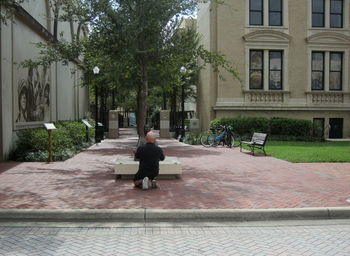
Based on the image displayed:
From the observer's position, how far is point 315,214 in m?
7.51

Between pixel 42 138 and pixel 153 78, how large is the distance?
5835 millimetres

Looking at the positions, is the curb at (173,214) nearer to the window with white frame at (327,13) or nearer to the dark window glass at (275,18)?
the dark window glass at (275,18)

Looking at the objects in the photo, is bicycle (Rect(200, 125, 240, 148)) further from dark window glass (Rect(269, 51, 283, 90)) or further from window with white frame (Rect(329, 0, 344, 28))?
window with white frame (Rect(329, 0, 344, 28))

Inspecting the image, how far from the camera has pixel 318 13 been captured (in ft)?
92.2

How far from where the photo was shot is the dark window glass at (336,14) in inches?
1115

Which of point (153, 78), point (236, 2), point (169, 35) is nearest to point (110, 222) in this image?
point (169, 35)

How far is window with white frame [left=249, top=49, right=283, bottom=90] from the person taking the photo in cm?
2728

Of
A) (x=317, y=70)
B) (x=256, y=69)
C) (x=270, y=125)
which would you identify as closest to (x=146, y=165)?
(x=270, y=125)

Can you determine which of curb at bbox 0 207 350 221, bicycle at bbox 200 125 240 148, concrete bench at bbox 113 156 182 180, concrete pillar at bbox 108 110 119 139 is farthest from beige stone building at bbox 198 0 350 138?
curb at bbox 0 207 350 221

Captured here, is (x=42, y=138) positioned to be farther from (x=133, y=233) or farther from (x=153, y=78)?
(x=133, y=233)

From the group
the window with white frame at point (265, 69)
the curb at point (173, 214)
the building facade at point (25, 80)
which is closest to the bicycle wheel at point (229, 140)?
the window with white frame at point (265, 69)

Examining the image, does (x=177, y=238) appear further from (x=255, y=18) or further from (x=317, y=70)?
(x=317, y=70)

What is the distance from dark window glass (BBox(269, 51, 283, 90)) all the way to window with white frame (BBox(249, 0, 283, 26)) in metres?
1.99

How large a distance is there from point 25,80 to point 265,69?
15724 mm
